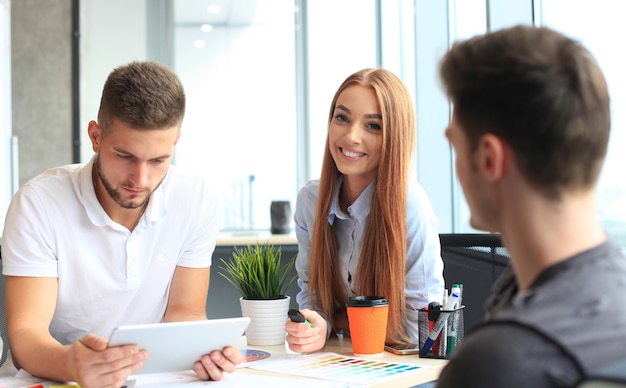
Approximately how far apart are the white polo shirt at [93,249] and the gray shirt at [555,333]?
1.34 metres

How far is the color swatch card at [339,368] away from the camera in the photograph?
5.08 ft

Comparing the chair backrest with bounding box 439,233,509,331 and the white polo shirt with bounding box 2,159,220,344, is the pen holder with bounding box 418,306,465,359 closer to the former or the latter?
the chair backrest with bounding box 439,233,509,331

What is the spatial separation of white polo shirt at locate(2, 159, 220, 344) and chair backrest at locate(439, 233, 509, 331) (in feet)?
2.45

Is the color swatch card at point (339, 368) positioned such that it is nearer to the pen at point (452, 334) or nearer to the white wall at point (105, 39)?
the pen at point (452, 334)

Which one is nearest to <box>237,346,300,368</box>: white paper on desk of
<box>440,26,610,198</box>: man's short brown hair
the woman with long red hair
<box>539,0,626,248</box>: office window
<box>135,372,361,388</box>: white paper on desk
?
<box>135,372,361,388</box>: white paper on desk

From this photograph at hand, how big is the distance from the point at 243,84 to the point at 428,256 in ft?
14.2

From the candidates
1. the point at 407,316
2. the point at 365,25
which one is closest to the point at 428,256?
the point at 407,316

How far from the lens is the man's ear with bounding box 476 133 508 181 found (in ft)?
2.68

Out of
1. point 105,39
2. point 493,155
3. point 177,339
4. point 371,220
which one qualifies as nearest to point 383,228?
point 371,220

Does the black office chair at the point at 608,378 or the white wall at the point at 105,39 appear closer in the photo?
the black office chair at the point at 608,378

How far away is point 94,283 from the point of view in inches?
76.3

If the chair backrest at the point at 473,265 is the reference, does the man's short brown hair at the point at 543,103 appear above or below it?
above

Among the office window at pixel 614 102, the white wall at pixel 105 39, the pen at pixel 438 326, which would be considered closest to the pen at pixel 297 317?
the pen at pixel 438 326

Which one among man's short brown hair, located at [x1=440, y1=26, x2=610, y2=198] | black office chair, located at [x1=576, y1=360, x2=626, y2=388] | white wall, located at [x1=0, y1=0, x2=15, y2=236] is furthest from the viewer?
white wall, located at [x1=0, y1=0, x2=15, y2=236]
